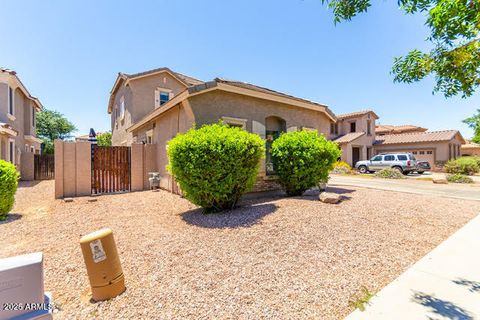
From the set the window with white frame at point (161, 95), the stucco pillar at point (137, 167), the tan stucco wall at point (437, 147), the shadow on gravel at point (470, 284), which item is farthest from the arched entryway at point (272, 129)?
the tan stucco wall at point (437, 147)

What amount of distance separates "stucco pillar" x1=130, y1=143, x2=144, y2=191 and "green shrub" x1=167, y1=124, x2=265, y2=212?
17.9 feet

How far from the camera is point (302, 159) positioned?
8141 millimetres

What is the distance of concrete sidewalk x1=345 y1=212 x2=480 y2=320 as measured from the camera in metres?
2.65

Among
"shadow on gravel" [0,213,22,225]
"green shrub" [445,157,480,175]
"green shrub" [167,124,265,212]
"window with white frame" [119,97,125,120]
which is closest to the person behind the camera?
"green shrub" [167,124,265,212]

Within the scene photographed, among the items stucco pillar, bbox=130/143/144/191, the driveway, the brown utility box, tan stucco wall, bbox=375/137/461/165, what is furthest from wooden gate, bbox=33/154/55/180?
tan stucco wall, bbox=375/137/461/165

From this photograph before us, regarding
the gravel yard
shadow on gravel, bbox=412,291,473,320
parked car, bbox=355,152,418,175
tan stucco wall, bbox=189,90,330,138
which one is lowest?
shadow on gravel, bbox=412,291,473,320

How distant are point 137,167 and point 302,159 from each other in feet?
25.9

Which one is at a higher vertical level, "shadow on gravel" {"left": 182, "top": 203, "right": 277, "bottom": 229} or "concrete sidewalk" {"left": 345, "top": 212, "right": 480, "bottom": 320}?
"shadow on gravel" {"left": 182, "top": 203, "right": 277, "bottom": 229}

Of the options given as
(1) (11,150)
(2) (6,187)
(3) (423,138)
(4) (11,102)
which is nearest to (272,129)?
(2) (6,187)

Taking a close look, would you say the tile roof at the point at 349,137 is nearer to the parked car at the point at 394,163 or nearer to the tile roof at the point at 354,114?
the tile roof at the point at 354,114

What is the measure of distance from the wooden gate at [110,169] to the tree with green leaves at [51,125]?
1109 inches

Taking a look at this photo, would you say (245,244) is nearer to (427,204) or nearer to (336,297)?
(336,297)

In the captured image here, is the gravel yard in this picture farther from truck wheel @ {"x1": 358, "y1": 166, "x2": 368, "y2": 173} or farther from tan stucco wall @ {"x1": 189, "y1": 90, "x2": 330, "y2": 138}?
truck wheel @ {"x1": 358, "y1": 166, "x2": 368, "y2": 173}

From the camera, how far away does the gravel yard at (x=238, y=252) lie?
9.27ft
